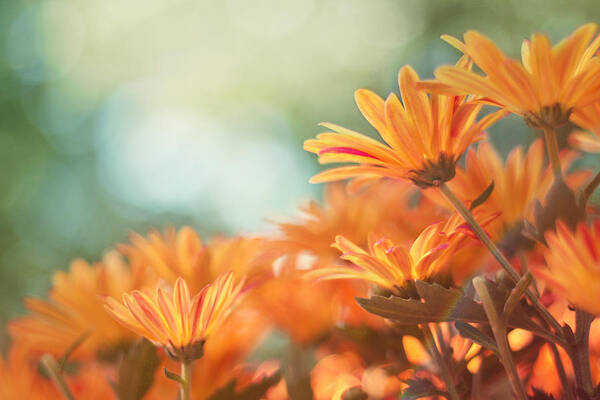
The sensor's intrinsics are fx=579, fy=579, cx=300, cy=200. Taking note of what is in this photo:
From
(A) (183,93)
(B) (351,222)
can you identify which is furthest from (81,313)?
(A) (183,93)

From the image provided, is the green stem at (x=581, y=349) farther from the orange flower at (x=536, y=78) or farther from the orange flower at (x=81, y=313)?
the orange flower at (x=81, y=313)

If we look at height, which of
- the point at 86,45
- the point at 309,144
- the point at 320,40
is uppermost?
the point at 86,45

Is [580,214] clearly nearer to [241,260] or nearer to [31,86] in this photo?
[241,260]

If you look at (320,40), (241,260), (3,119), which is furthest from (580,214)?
(320,40)

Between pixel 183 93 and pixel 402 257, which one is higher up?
pixel 183 93

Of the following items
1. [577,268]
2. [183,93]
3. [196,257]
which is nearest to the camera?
[577,268]

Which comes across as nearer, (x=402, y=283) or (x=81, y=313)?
(x=402, y=283)

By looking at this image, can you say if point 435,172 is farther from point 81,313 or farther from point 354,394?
point 81,313
